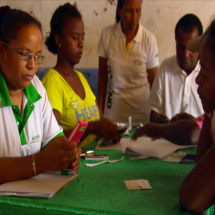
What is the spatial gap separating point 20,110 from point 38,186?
35 cm

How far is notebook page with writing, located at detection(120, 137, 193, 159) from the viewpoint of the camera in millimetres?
1499

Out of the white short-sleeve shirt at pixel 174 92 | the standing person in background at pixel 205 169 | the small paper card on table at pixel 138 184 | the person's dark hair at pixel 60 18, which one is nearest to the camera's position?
the standing person in background at pixel 205 169

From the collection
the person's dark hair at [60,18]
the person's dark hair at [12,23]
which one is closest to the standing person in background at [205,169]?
the person's dark hair at [12,23]

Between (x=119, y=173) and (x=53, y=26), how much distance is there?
1131 mm

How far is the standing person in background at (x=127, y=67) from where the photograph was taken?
2.55m

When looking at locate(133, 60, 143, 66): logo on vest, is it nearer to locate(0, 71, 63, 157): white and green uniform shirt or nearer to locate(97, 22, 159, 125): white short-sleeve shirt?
locate(97, 22, 159, 125): white short-sleeve shirt

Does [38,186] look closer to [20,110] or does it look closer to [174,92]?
[20,110]

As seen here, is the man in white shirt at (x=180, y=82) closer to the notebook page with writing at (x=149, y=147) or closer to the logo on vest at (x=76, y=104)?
the notebook page with writing at (x=149, y=147)

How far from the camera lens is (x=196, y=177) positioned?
36.1 inches

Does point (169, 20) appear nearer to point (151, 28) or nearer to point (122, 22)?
point (151, 28)

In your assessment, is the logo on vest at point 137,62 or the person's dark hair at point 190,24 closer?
the person's dark hair at point 190,24

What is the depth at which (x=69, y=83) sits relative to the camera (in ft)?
5.78

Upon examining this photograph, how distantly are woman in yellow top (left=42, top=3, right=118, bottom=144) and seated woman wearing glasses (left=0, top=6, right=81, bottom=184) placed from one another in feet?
1.28

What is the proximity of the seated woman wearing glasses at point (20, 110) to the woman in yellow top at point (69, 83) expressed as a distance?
39 centimetres
